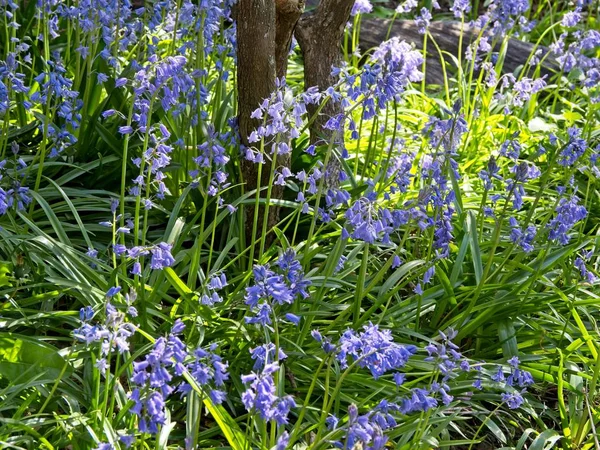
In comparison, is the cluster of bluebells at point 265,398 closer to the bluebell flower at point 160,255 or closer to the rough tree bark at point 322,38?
the bluebell flower at point 160,255

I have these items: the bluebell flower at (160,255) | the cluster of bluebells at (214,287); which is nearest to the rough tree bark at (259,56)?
A: the cluster of bluebells at (214,287)

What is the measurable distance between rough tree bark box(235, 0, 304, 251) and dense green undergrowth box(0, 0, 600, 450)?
0.25ft

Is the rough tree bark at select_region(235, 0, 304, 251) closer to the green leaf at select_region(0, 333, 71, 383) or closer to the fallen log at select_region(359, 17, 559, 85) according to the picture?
the green leaf at select_region(0, 333, 71, 383)

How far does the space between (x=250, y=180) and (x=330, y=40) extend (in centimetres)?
87

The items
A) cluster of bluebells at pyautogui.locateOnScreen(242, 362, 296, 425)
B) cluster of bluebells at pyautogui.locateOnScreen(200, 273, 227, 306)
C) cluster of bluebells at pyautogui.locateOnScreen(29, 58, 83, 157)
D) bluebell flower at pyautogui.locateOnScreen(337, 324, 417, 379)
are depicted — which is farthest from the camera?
cluster of bluebells at pyautogui.locateOnScreen(29, 58, 83, 157)

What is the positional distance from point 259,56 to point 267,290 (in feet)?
5.49

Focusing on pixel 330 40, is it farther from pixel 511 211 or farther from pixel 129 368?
pixel 129 368

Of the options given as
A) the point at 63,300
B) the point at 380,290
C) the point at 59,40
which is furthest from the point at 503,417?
the point at 59,40

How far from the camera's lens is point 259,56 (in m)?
3.76

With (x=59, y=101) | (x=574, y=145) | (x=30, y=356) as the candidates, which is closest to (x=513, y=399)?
(x=574, y=145)

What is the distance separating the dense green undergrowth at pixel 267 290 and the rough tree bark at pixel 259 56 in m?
0.08

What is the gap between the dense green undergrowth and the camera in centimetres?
257

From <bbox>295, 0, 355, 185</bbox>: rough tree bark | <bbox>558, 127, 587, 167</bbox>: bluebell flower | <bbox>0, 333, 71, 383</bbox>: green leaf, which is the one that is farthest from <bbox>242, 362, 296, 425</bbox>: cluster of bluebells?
<bbox>295, 0, 355, 185</bbox>: rough tree bark

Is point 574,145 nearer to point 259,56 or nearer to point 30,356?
point 259,56
